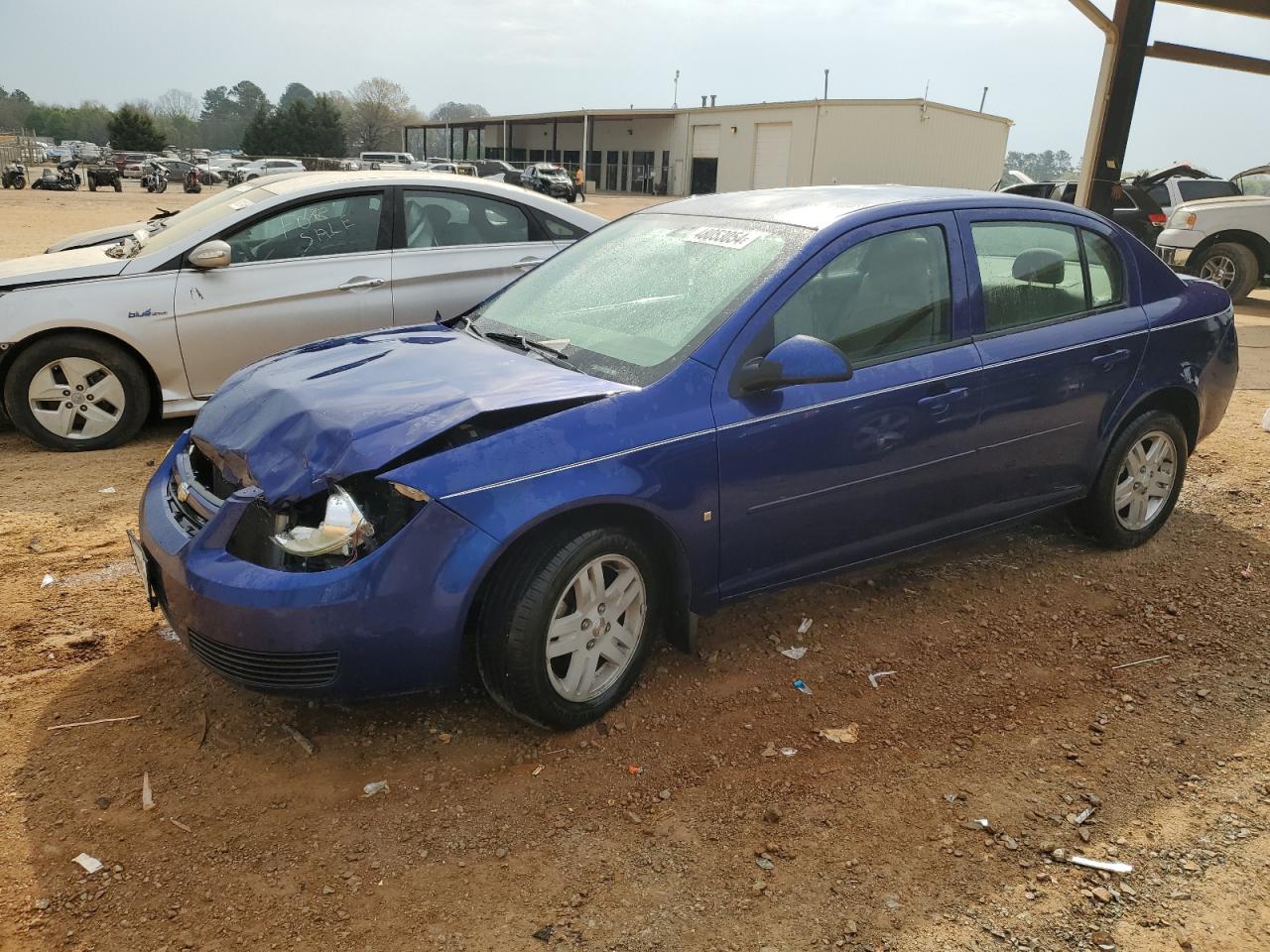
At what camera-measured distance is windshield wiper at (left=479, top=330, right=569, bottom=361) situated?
3.49 metres

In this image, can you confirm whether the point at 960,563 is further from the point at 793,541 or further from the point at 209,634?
the point at 209,634

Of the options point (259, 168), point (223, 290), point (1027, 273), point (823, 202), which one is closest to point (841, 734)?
point (823, 202)

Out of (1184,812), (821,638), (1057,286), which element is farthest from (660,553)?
(1057,286)

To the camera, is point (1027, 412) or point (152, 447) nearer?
point (1027, 412)

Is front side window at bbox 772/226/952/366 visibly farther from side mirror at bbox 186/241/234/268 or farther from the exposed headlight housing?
side mirror at bbox 186/241/234/268

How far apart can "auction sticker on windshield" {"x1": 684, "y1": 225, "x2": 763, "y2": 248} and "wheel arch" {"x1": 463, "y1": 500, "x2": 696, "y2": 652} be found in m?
1.19

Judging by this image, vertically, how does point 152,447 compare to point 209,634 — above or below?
below

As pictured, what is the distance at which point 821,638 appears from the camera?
3828 millimetres

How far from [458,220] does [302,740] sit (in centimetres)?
417

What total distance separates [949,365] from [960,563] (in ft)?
4.12

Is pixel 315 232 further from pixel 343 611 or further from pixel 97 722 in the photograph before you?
pixel 343 611

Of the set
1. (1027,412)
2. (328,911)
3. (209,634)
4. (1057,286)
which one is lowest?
(328,911)

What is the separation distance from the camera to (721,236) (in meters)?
3.72

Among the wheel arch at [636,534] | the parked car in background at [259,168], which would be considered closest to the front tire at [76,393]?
the wheel arch at [636,534]
